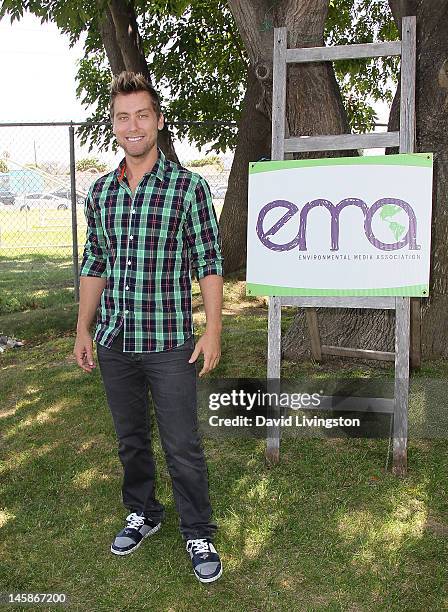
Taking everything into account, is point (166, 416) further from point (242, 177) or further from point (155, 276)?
point (242, 177)

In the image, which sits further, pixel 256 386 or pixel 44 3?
pixel 44 3

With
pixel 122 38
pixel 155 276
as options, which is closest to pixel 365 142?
pixel 155 276

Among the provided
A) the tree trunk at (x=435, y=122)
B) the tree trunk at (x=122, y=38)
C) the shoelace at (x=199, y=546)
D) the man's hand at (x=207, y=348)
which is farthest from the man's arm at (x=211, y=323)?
the tree trunk at (x=122, y=38)

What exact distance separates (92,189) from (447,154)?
3.38 meters

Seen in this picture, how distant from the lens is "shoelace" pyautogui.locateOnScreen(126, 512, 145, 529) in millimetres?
3418

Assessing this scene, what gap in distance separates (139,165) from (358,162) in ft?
4.85

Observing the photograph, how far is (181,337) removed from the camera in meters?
2.94

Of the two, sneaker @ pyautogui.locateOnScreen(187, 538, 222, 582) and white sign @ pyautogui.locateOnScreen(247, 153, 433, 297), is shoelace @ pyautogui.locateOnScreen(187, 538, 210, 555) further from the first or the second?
white sign @ pyautogui.locateOnScreen(247, 153, 433, 297)

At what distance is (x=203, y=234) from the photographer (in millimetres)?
2936

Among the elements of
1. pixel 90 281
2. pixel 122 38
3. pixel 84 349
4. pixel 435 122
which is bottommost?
pixel 84 349

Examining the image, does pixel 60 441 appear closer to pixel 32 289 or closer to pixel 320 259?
pixel 320 259

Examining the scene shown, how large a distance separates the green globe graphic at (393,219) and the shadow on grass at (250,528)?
1.40 meters

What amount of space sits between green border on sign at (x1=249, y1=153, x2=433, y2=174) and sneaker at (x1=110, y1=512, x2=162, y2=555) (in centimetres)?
205

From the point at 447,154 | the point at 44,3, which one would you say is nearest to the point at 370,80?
the point at 44,3
